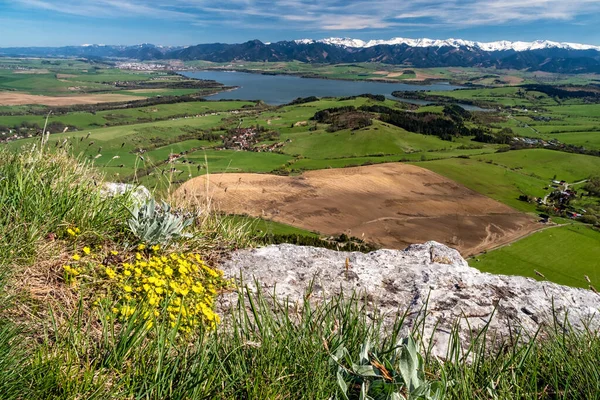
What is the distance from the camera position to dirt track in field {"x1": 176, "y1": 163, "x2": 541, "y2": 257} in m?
53.6

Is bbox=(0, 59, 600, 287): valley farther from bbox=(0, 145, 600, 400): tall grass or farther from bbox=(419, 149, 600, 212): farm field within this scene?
bbox=(0, 145, 600, 400): tall grass

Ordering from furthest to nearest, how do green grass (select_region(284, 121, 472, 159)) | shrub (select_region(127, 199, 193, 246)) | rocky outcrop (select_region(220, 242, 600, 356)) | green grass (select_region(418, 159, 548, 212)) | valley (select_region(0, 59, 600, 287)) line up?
green grass (select_region(284, 121, 472, 159)), green grass (select_region(418, 159, 548, 212)), valley (select_region(0, 59, 600, 287)), shrub (select_region(127, 199, 193, 246)), rocky outcrop (select_region(220, 242, 600, 356))

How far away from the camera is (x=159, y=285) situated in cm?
367

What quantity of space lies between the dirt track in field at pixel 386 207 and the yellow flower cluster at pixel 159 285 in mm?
42542

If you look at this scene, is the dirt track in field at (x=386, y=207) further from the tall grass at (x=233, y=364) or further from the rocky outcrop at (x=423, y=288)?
the tall grass at (x=233, y=364)

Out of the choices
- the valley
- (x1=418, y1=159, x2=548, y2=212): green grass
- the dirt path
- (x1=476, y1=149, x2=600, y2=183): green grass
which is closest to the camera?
the valley

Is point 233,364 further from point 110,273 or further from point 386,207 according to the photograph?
point 386,207

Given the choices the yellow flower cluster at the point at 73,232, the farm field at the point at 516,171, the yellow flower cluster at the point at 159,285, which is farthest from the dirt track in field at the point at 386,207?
the yellow flower cluster at the point at 159,285

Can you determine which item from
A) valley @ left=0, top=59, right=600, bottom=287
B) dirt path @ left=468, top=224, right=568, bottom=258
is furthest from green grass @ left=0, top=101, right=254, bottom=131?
dirt path @ left=468, top=224, right=568, bottom=258

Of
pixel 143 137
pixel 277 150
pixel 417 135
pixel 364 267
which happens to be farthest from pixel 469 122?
pixel 364 267

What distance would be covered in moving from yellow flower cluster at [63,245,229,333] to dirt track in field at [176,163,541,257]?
42.5m

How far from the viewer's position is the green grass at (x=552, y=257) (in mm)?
46812

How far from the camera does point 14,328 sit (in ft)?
8.16

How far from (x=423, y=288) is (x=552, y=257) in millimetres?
59472
